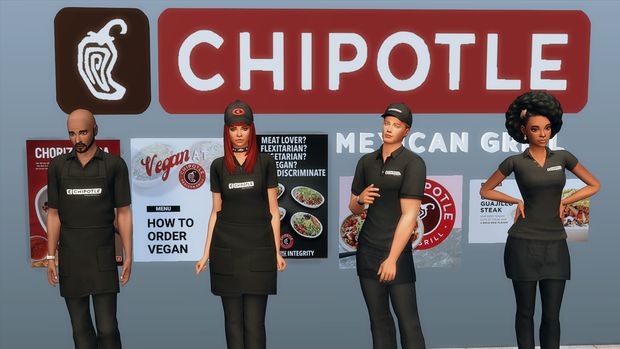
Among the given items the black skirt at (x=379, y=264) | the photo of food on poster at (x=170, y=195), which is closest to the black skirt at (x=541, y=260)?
the black skirt at (x=379, y=264)

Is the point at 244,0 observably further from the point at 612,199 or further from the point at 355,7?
the point at 612,199

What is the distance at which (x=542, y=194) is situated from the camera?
3.07 meters

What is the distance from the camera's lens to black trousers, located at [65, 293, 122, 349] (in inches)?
123

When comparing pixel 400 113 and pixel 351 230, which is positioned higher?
pixel 400 113

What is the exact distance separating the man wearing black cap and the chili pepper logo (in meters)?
1.59

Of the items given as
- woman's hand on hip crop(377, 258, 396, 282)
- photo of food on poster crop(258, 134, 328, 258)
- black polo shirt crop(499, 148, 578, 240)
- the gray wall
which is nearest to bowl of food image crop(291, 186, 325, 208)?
photo of food on poster crop(258, 134, 328, 258)

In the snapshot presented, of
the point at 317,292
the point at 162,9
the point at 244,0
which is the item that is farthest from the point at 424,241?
the point at 162,9

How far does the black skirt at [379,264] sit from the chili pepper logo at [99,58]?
5.71 feet

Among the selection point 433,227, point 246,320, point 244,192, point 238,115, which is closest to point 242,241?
point 244,192

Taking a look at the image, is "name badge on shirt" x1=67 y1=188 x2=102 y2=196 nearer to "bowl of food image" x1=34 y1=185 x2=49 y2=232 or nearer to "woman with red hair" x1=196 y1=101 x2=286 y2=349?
"woman with red hair" x1=196 y1=101 x2=286 y2=349

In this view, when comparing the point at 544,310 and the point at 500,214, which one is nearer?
the point at 544,310

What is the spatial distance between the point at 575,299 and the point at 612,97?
1.30m

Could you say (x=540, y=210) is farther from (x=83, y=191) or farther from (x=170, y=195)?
(x=83, y=191)

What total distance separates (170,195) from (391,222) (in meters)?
1.42
